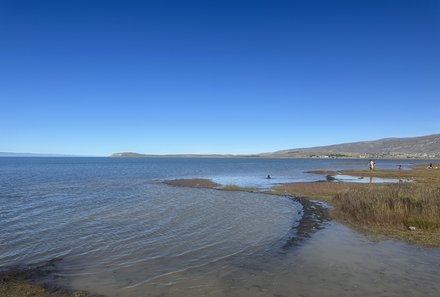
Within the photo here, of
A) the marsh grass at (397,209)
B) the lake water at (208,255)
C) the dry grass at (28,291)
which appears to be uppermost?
the marsh grass at (397,209)

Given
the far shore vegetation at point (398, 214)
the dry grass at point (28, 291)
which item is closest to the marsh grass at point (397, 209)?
the far shore vegetation at point (398, 214)

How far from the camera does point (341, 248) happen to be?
15.1m

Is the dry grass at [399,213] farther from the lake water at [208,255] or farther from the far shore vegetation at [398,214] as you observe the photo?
the lake water at [208,255]

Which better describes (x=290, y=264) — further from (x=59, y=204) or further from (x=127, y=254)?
(x=59, y=204)

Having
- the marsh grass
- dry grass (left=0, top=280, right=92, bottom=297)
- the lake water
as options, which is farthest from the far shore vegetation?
dry grass (left=0, top=280, right=92, bottom=297)

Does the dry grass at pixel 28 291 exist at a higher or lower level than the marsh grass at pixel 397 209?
lower

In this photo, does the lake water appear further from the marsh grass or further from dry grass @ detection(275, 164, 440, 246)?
the marsh grass

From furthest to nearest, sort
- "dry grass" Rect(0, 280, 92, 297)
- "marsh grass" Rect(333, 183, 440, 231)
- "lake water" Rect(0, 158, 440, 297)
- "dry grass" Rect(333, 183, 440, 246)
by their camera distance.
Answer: "marsh grass" Rect(333, 183, 440, 231)
"dry grass" Rect(333, 183, 440, 246)
"lake water" Rect(0, 158, 440, 297)
"dry grass" Rect(0, 280, 92, 297)

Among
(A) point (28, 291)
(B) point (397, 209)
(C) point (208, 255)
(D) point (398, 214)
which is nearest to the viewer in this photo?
(A) point (28, 291)

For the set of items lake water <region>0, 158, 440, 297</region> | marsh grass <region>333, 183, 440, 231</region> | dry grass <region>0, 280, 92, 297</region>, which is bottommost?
lake water <region>0, 158, 440, 297</region>

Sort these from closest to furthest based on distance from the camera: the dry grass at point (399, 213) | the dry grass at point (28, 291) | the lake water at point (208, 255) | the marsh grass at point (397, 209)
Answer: the dry grass at point (28, 291) → the lake water at point (208, 255) → the dry grass at point (399, 213) → the marsh grass at point (397, 209)

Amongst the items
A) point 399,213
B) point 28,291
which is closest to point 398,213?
point 399,213

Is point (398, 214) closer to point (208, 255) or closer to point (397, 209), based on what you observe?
point (397, 209)

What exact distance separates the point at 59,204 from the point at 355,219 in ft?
76.4
